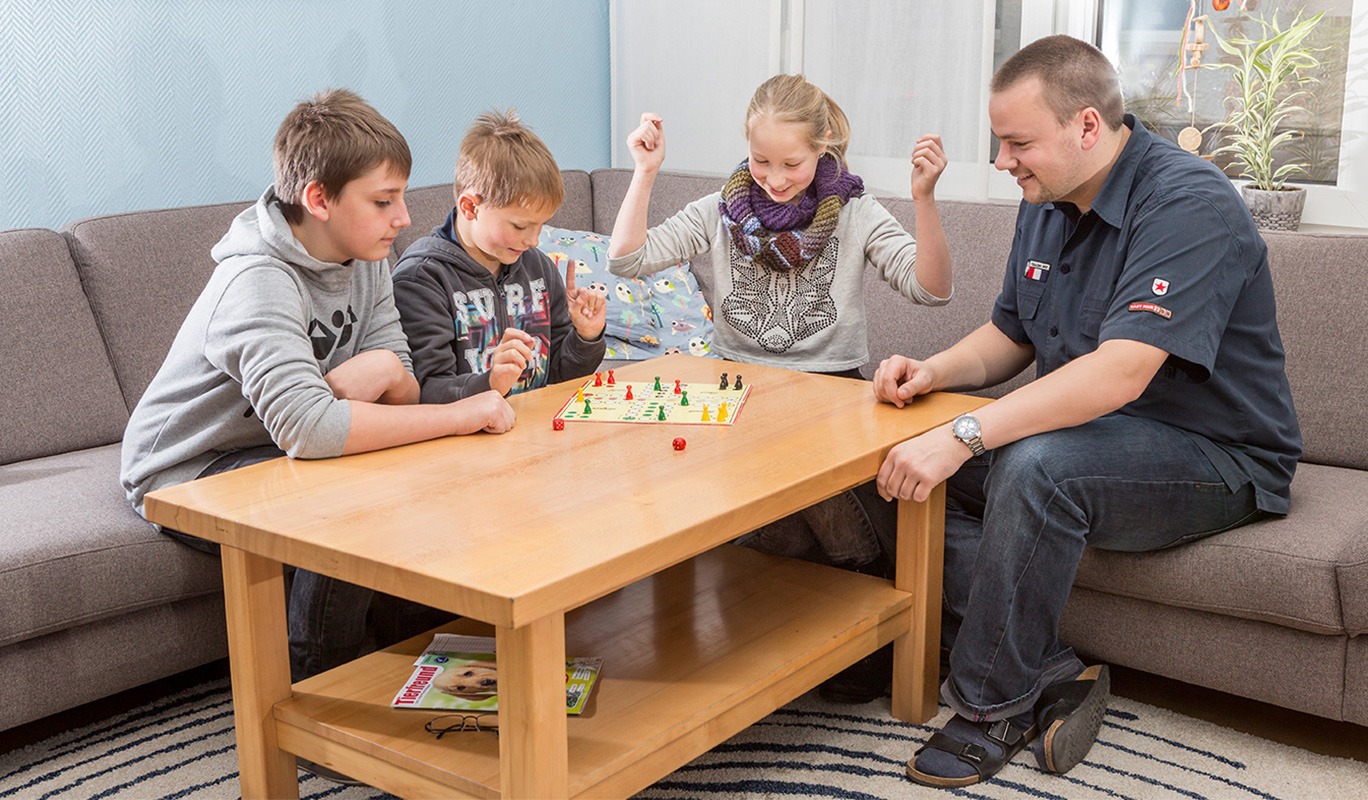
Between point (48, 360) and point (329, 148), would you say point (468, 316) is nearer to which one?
point (329, 148)

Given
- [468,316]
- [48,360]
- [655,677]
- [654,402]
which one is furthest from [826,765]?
[48,360]

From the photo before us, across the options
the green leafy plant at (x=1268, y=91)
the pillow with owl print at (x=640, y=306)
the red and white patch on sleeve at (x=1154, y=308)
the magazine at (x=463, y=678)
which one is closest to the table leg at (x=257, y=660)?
the magazine at (x=463, y=678)

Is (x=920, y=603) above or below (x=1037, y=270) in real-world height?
below

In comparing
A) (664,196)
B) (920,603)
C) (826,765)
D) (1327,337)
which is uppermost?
(664,196)

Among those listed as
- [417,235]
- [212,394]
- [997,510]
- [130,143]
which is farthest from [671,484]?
[130,143]

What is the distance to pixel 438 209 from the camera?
2842 millimetres

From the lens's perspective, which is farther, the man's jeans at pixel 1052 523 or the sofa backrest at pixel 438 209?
the sofa backrest at pixel 438 209

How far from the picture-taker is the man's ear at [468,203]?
2.09 metres

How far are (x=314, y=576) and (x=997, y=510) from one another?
96cm

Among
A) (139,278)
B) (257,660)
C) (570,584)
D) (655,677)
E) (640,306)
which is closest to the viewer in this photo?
(570,584)

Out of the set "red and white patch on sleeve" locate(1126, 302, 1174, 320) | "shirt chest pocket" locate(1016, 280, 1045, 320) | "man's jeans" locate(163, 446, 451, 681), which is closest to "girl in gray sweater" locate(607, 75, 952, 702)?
"shirt chest pocket" locate(1016, 280, 1045, 320)

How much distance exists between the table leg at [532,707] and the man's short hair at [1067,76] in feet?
3.64

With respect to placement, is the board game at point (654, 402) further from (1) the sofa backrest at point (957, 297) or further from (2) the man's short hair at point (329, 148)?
(1) the sofa backrest at point (957, 297)

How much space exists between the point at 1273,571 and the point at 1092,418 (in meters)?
0.32
